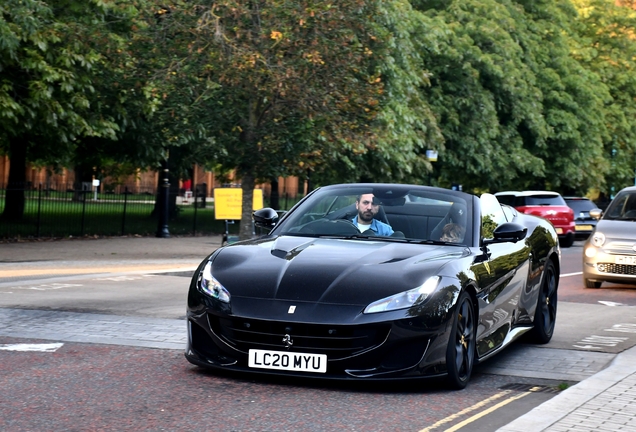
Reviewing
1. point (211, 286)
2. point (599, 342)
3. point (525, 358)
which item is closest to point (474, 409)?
point (211, 286)

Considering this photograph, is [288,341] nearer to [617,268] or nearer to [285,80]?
[617,268]

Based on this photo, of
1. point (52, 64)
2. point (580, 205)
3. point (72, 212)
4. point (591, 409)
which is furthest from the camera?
point (580, 205)

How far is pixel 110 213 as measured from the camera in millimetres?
31984

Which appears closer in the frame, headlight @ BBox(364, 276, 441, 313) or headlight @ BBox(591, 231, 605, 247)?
headlight @ BBox(364, 276, 441, 313)

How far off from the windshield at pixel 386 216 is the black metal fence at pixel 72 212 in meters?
19.1

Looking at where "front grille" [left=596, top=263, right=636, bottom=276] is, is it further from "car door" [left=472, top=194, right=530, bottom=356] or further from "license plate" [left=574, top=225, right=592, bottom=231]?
"license plate" [left=574, top=225, right=592, bottom=231]

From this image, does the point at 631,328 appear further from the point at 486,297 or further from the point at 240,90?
the point at 240,90

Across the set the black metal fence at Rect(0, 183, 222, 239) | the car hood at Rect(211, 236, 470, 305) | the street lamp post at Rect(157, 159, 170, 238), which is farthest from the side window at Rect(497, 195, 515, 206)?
the car hood at Rect(211, 236, 470, 305)

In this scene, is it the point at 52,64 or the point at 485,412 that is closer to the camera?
the point at 485,412

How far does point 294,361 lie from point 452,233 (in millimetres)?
1925

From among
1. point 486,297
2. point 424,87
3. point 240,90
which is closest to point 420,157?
point 424,87

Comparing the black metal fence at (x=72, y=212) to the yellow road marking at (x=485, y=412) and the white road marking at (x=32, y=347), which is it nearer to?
the white road marking at (x=32, y=347)

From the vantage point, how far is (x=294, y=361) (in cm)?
720

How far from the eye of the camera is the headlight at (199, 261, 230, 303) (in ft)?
24.2
